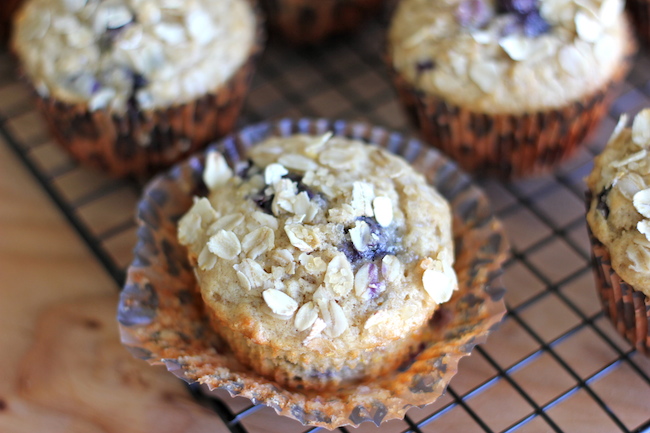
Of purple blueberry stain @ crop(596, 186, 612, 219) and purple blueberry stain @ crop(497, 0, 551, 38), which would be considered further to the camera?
purple blueberry stain @ crop(497, 0, 551, 38)

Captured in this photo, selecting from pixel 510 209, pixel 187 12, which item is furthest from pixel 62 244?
pixel 510 209

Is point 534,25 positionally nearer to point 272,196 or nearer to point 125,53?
point 272,196

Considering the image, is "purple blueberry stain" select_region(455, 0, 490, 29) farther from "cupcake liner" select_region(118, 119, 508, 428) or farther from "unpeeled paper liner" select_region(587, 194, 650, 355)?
"unpeeled paper liner" select_region(587, 194, 650, 355)

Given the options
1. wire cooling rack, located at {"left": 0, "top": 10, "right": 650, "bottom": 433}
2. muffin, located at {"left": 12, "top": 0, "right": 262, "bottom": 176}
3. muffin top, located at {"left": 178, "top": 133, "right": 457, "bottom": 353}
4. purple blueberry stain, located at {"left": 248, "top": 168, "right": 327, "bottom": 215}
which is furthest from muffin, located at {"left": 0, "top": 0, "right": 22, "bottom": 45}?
purple blueberry stain, located at {"left": 248, "top": 168, "right": 327, "bottom": 215}

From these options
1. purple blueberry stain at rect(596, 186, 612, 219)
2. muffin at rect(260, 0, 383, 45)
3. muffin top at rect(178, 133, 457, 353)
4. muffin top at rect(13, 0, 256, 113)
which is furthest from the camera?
muffin at rect(260, 0, 383, 45)

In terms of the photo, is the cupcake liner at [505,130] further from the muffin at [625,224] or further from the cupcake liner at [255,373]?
the muffin at [625,224]

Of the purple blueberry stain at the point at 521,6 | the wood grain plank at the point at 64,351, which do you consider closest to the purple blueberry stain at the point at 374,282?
the wood grain plank at the point at 64,351
